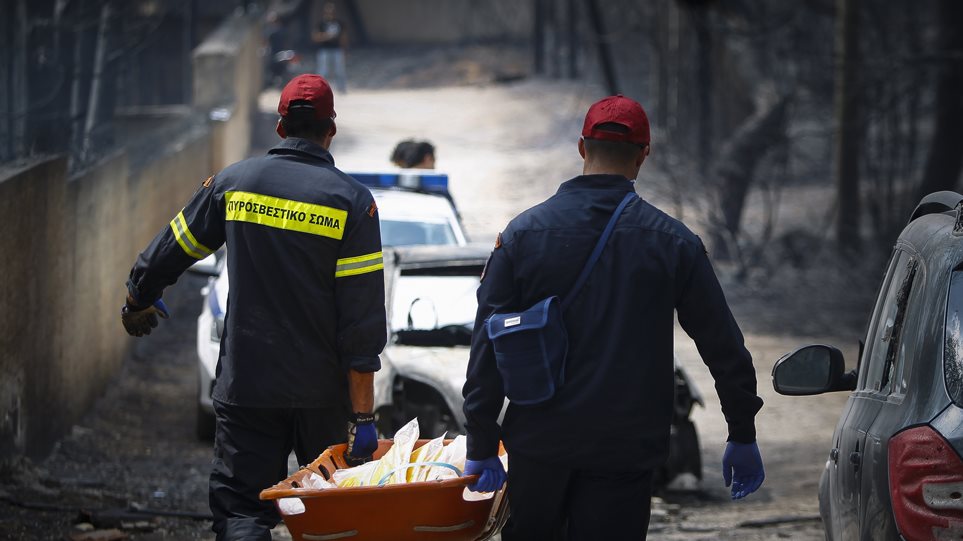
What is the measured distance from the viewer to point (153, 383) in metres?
11.0

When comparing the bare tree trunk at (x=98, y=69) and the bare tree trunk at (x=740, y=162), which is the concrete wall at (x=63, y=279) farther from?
the bare tree trunk at (x=740, y=162)

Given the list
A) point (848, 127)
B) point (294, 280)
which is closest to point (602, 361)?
point (294, 280)

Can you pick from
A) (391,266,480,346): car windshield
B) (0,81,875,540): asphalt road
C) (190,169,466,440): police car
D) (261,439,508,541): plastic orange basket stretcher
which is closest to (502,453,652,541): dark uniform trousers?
(261,439,508,541): plastic orange basket stretcher

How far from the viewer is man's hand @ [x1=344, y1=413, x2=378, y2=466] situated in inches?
179

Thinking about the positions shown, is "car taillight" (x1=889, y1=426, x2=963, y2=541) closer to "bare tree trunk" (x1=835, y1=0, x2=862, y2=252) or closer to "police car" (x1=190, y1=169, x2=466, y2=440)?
"police car" (x1=190, y1=169, x2=466, y2=440)

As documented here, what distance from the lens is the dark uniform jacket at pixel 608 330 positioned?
3.81 metres

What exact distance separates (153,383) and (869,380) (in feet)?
25.3

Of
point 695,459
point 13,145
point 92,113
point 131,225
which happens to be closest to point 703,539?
point 695,459

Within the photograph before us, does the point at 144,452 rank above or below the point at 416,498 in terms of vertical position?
below

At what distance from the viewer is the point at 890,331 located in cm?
399

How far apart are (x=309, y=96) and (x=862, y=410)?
2.09 meters

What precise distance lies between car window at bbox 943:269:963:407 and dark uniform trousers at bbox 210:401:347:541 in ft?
7.26

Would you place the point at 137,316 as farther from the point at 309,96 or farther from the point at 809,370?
the point at 809,370

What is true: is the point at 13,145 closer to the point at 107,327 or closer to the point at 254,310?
the point at 107,327
